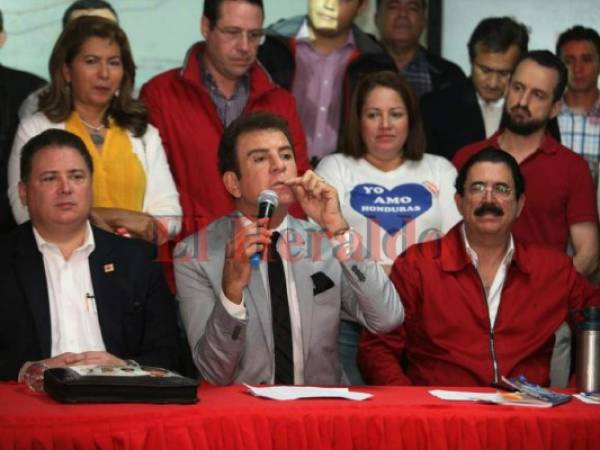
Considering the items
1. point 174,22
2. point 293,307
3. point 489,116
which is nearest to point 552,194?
point 489,116

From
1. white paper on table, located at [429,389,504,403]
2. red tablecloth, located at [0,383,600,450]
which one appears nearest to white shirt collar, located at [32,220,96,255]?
red tablecloth, located at [0,383,600,450]

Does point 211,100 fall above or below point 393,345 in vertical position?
above

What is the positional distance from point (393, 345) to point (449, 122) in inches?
54.9

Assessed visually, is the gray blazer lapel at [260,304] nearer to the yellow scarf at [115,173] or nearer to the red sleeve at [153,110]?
the yellow scarf at [115,173]

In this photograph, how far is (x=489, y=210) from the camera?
4.21 m

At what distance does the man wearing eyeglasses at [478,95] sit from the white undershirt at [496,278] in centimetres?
97

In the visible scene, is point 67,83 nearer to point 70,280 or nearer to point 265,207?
point 70,280

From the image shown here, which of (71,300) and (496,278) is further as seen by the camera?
(496,278)

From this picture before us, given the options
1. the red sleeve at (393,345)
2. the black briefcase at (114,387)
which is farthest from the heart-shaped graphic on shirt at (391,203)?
the black briefcase at (114,387)

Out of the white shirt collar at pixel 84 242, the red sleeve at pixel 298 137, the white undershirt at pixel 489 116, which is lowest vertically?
the white shirt collar at pixel 84 242

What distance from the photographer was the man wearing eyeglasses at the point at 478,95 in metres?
5.17

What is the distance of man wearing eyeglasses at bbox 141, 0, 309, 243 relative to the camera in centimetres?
466

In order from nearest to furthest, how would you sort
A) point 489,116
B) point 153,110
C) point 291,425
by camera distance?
1. point 291,425
2. point 153,110
3. point 489,116

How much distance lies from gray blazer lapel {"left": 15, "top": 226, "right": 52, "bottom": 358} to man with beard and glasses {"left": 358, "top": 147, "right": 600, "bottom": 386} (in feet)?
3.46
